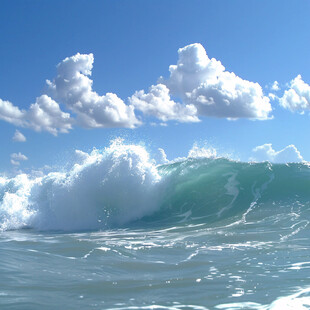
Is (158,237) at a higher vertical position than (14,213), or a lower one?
lower

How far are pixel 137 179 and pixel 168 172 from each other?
2027 millimetres

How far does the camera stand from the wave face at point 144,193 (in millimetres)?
14898

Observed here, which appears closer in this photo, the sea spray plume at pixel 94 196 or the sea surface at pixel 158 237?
the sea surface at pixel 158 237

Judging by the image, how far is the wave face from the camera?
1490 cm

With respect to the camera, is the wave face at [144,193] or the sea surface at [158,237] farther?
the wave face at [144,193]

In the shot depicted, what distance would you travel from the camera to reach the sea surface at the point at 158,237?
5.11 m

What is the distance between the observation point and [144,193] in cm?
1688

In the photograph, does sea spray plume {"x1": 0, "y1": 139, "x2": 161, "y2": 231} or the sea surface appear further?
sea spray plume {"x1": 0, "y1": 139, "x2": 161, "y2": 231}

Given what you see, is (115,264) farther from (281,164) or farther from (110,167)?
(281,164)

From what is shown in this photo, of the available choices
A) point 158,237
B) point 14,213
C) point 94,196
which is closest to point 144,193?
point 94,196

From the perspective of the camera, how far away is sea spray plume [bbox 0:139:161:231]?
50.2 feet

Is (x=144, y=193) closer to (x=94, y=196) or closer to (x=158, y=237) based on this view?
(x=94, y=196)

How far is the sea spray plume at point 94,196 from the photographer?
50.2ft

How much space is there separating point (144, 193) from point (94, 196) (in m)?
1.95
